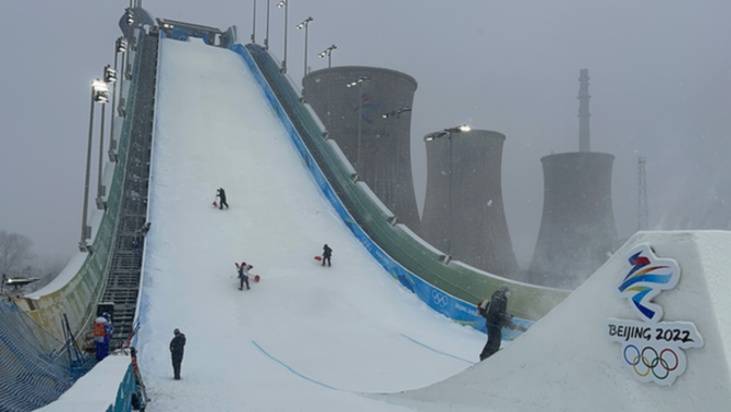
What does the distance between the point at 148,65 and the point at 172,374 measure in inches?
1238

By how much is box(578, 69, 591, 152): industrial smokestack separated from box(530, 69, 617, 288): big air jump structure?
123 feet

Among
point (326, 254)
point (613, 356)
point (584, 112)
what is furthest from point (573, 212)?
point (584, 112)

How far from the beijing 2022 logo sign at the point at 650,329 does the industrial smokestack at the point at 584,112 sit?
3180 inches

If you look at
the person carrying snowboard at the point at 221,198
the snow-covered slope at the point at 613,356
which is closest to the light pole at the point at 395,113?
the person carrying snowboard at the point at 221,198

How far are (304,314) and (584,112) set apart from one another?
2946 inches

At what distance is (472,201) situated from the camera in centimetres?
4038

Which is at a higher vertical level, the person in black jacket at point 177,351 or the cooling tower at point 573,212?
the cooling tower at point 573,212

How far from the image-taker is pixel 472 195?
1587 inches

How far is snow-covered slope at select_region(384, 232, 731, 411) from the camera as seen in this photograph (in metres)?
5.09

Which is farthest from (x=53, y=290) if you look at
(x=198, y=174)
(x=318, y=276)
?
(x=198, y=174)

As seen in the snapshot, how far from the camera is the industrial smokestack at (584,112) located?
81.8 metres

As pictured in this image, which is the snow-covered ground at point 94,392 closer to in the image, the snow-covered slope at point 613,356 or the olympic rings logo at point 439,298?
the snow-covered slope at point 613,356

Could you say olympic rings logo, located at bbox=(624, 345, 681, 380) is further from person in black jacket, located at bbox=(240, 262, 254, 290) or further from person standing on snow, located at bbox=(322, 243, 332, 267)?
person standing on snow, located at bbox=(322, 243, 332, 267)

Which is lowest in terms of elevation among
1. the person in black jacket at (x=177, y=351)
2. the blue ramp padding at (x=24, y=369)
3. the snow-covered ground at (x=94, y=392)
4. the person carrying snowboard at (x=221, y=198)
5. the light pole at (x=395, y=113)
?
the person in black jacket at (x=177, y=351)
